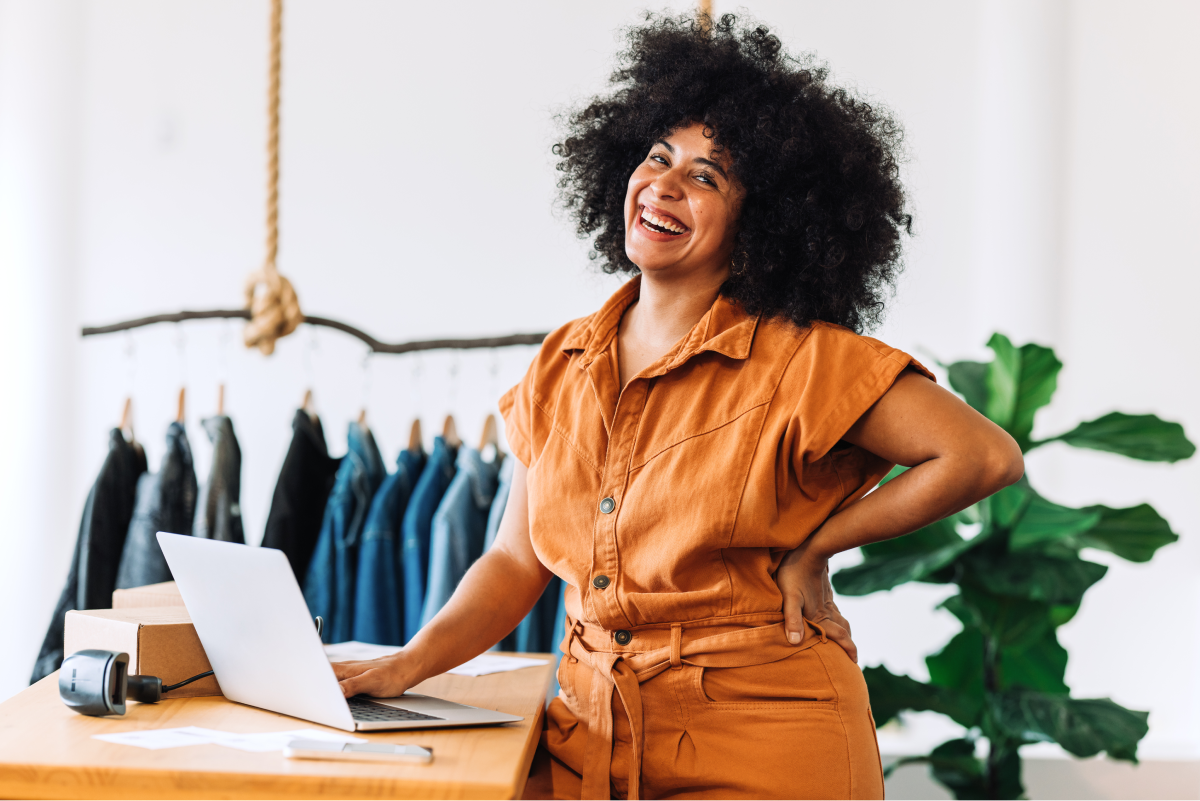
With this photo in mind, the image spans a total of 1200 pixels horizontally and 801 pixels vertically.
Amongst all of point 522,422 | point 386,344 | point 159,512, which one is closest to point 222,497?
point 159,512

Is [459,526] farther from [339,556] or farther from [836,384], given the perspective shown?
[836,384]

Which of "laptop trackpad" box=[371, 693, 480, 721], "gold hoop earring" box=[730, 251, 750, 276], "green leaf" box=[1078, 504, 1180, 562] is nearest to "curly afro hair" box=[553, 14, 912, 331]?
"gold hoop earring" box=[730, 251, 750, 276]

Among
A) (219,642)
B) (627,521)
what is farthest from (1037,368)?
(219,642)

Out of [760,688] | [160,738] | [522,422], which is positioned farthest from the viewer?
[522,422]

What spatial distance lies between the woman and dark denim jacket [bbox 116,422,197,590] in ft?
3.22

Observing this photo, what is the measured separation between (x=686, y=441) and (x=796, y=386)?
0.52 feet

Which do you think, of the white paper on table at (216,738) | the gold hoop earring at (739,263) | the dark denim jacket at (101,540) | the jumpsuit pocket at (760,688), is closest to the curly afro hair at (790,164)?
the gold hoop earring at (739,263)

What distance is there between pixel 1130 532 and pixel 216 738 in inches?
74.5

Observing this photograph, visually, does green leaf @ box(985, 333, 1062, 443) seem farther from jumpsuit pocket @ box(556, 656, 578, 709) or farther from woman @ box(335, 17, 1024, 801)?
jumpsuit pocket @ box(556, 656, 578, 709)

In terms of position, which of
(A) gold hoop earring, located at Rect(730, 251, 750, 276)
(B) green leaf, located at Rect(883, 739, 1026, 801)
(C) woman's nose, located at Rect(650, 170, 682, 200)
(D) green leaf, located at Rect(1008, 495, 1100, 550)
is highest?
(C) woman's nose, located at Rect(650, 170, 682, 200)

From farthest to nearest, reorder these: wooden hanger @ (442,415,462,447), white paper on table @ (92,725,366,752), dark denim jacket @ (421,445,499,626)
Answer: wooden hanger @ (442,415,462,447) < dark denim jacket @ (421,445,499,626) < white paper on table @ (92,725,366,752)

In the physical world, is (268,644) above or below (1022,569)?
above

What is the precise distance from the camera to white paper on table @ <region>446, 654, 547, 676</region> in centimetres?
159

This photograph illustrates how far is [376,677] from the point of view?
1308 mm
